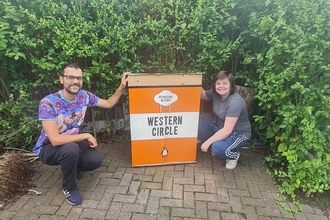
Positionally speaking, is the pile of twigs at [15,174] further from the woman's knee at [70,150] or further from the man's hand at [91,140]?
the man's hand at [91,140]

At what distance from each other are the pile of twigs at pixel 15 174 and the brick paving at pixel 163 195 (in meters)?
0.10

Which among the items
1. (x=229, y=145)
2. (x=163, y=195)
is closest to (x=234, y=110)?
(x=229, y=145)

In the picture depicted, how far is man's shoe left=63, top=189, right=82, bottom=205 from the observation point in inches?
99.0

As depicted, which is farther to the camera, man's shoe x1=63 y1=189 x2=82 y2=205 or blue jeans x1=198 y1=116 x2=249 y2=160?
blue jeans x1=198 y1=116 x2=249 y2=160

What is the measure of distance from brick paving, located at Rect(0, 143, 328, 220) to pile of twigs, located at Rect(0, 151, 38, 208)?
0.10 meters

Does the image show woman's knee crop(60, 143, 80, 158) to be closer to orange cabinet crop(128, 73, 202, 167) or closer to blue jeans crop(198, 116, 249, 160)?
orange cabinet crop(128, 73, 202, 167)

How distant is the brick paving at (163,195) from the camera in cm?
242

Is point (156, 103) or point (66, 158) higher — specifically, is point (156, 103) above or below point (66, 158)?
above

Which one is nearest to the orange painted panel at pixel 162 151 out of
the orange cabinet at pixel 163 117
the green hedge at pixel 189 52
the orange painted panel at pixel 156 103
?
the orange cabinet at pixel 163 117

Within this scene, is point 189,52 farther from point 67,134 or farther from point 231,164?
point 67,134

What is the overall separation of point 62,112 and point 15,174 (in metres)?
1.03

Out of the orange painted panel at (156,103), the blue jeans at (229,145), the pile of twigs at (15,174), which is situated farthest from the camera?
the blue jeans at (229,145)

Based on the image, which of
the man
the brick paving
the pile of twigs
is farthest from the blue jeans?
the pile of twigs

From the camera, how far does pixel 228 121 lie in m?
2.97
